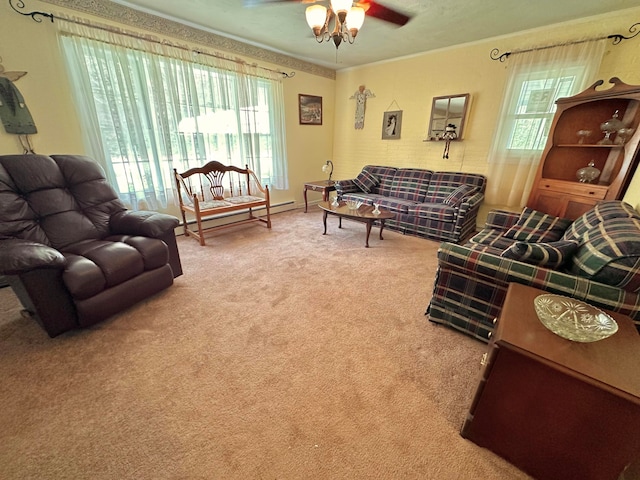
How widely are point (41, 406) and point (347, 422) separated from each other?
1483mm

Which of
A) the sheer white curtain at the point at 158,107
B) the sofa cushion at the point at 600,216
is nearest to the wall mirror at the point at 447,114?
the sofa cushion at the point at 600,216

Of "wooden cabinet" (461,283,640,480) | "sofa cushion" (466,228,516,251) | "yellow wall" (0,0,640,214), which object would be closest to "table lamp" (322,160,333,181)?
"yellow wall" (0,0,640,214)

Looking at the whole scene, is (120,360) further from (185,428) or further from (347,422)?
(347,422)

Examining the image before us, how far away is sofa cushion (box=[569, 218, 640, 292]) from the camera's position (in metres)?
1.19

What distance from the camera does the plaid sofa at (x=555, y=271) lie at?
121 cm

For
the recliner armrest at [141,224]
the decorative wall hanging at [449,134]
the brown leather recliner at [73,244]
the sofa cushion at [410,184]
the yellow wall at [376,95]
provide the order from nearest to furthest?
1. the brown leather recliner at [73,244]
2. the recliner armrest at [141,224]
3. the yellow wall at [376,95]
4. the decorative wall hanging at [449,134]
5. the sofa cushion at [410,184]

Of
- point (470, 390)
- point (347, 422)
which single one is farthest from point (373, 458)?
point (470, 390)

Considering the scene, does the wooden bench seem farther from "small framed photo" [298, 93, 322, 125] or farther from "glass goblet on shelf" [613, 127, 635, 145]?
"glass goblet on shelf" [613, 127, 635, 145]

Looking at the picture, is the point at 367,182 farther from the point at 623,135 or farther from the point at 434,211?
the point at 623,135

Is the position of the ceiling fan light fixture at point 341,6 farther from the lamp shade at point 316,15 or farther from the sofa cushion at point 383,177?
the sofa cushion at point 383,177

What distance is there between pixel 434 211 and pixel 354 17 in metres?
2.31

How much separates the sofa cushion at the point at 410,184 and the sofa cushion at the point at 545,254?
2.57 meters

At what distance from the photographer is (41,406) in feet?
4.19

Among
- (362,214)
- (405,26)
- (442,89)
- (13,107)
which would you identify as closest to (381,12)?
(405,26)
